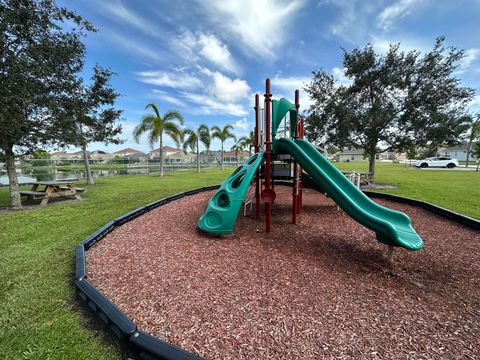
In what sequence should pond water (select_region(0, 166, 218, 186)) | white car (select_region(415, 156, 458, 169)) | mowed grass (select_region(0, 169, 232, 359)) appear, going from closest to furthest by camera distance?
mowed grass (select_region(0, 169, 232, 359)), pond water (select_region(0, 166, 218, 186)), white car (select_region(415, 156, 458, 169))

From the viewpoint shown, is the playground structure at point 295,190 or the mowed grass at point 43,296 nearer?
the mowed grass at point 43,296

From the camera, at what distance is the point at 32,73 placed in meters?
6.12

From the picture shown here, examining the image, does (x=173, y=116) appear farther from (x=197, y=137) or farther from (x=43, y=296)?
(x=43, y=296)

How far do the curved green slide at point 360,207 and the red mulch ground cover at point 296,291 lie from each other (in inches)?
20.1

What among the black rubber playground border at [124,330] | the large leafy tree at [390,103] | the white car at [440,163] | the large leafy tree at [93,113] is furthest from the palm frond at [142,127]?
the white car at [440,163]

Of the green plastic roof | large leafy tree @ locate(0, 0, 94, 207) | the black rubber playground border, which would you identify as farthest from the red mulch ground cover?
large leafy tree @ locate(0, 0, 94, 207)

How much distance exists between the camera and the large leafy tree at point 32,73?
5816 millimetres

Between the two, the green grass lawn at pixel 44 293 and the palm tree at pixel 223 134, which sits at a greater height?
the palm tree at pixel 223 134

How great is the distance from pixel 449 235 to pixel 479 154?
30355mm

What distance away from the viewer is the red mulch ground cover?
1993 mm

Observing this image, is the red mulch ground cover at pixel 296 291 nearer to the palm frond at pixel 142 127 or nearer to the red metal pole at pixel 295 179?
the red metal pole at pixel 295 179

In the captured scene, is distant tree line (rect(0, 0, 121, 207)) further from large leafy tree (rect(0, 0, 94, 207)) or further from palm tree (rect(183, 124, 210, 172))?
palm tree (rect(183, 124, 210, 172))

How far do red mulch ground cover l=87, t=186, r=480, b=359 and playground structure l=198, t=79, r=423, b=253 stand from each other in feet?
1.50

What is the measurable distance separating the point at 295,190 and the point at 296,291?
9.25ft
